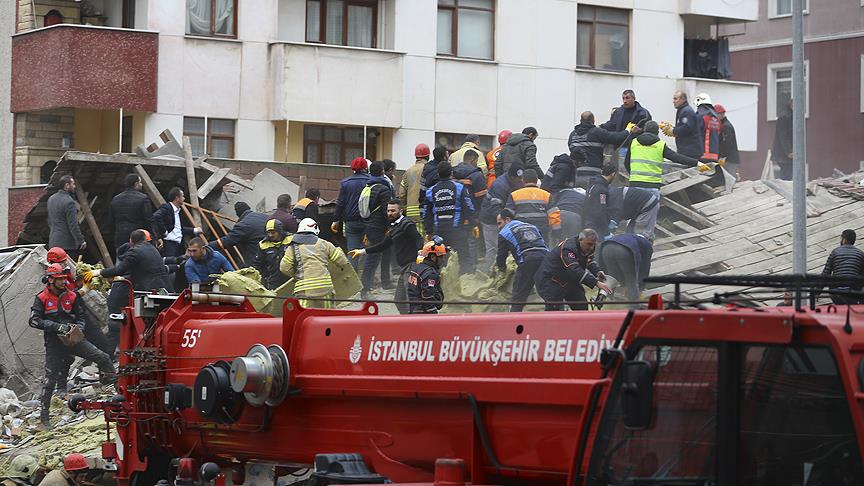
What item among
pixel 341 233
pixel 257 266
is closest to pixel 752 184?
pixel 341 233

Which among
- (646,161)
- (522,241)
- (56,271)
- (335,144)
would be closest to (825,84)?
(335,144)

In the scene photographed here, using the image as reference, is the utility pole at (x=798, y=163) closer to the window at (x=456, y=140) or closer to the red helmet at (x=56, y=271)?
the red helmet at (x=56, y=271)

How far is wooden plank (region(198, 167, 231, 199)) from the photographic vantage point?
24172 millimetres

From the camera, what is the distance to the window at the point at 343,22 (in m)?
31.7

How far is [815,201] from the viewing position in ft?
80.8

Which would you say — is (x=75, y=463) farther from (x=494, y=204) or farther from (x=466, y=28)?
(x=466, y=28)

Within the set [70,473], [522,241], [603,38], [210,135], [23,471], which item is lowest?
[23,471]

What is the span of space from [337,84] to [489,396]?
23.4 metres

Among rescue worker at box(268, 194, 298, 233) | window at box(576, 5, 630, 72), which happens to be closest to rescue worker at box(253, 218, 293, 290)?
rescue worker at box(268, 194, 298, 233)

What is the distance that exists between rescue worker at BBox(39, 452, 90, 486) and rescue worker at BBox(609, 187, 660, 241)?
344 inches

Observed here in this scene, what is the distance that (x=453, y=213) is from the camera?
Answer: 19672 millimetres

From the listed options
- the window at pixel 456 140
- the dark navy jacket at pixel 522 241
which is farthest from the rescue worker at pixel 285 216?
the window at pixel 456 140

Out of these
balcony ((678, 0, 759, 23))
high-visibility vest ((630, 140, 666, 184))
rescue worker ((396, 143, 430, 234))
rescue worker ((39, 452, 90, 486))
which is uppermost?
balcony ((678, 0, 759, 23))

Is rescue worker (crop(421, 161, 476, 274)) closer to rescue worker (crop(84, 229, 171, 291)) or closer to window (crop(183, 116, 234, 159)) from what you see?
rescue worker (crop(84, 229, 171, 291))
